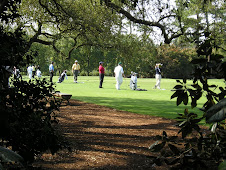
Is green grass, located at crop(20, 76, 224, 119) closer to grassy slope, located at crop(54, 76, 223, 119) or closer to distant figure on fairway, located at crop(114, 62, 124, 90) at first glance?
grassy slope, located at crop(54, 76, 223, 119)

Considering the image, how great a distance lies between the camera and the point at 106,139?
6582mm

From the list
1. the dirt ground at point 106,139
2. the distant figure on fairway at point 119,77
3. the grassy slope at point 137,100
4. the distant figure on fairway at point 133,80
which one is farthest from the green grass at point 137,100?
the distant figure on fairway at point 133,80

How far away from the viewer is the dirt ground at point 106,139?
16.1ft

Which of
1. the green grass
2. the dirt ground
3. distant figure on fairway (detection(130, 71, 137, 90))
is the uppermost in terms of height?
distant figure on fairway (detection(130, 71, 137, 90))

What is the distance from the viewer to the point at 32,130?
10.5ft

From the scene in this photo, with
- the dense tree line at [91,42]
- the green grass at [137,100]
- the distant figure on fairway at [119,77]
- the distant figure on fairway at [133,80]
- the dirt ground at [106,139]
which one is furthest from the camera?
the distant figure on fairway at [119,77]

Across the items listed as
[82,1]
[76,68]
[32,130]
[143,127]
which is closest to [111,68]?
[76,68]

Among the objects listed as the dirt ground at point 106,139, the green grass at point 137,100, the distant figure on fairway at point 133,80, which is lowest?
the dirt ground at point 106,139

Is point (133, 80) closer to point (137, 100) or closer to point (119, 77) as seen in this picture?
point (119, 77)

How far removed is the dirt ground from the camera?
4.92 metres

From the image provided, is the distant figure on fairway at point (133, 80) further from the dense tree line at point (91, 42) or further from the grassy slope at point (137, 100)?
the dense tree line at point (91, 42)

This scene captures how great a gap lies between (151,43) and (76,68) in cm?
1937

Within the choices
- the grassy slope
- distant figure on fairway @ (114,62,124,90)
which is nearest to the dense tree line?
the grassy slope

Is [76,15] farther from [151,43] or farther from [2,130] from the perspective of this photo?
[2,130]
